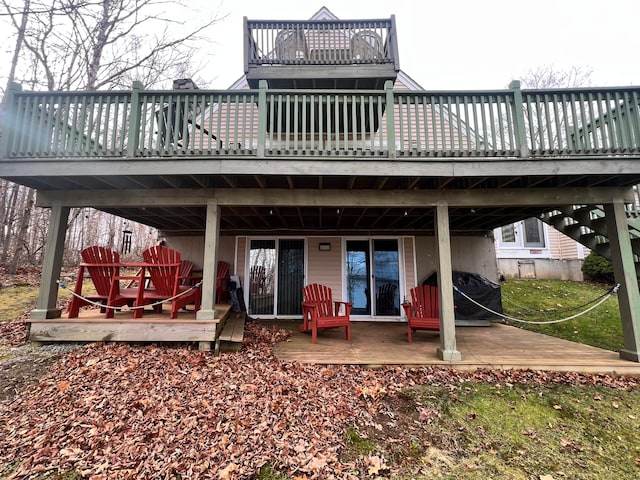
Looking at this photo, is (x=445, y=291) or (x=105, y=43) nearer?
(x=445, y=291)

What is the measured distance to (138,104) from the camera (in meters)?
4.24

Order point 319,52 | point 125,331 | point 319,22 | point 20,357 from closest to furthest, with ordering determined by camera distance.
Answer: point 20,357 < point 125,331 < point 319,22 < point 319,52

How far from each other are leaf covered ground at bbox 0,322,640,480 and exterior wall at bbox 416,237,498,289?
12.3 feet

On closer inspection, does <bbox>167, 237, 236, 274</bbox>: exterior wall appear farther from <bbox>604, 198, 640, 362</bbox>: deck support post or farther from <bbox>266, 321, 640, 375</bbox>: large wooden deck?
<bbox>604, 198, 640, 362</bbox>: deck support post

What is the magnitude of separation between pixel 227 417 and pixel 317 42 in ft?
26.6

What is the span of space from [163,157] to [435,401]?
4.63 m

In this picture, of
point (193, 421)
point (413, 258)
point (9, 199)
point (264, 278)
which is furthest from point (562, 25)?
point (9, 199)

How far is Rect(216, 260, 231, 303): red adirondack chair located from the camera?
7.03 meters

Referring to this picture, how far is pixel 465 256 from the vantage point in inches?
303

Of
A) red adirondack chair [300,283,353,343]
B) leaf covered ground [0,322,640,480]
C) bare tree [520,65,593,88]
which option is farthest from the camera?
bare tree [520,65,593,88]

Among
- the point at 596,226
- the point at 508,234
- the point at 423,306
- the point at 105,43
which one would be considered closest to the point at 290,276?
the point at 423,306

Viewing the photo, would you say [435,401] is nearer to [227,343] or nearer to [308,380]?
[308,380]

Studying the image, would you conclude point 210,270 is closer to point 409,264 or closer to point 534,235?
point 409,264

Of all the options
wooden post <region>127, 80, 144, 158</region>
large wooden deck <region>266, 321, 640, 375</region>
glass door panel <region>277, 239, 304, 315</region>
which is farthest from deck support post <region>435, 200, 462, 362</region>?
wooden post <region>127, 80, 144, 158</region>
